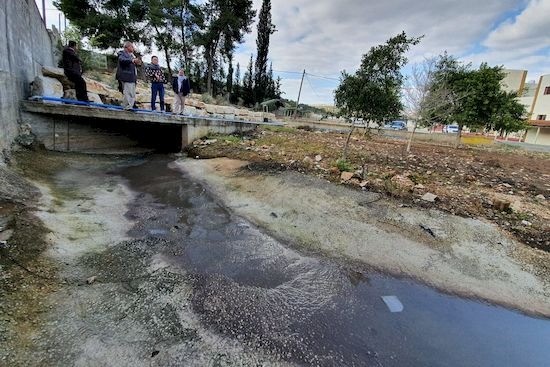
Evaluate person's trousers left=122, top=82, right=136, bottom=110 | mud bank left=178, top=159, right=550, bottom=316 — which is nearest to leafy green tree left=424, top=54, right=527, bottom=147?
mud bank left=178, top=159, right=550, bottom=316

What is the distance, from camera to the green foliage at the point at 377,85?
6.65m

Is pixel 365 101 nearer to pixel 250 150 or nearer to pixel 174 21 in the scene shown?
pixel 250 150

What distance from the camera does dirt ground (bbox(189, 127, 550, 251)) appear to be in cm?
508

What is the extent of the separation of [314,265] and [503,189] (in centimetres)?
578

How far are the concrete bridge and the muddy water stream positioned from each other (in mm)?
4677

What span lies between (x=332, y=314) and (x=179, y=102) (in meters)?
8.19

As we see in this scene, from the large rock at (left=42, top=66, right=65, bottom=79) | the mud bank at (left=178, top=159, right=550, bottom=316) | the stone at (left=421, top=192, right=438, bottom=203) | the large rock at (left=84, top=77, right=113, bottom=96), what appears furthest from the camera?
the large rock at (left=84, top=77, right=113, bottom=96)

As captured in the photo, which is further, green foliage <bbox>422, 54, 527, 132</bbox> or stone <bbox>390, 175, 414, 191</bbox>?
green foliage <bbox>422, 54, 527, 132</bbox>

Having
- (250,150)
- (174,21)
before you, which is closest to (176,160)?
(250,150)

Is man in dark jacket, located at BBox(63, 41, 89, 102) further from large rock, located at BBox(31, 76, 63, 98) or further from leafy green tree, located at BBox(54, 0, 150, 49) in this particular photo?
leafy green tree, located at BBox(54, 0, 150, 49)

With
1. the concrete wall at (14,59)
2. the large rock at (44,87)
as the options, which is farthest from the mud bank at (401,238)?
the large rock at (44,87)

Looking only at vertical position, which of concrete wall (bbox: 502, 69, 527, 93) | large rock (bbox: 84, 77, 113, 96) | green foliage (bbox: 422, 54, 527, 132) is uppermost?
concrete wall (bbox: 502, 69, 527, 93)

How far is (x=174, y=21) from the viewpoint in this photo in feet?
58.7

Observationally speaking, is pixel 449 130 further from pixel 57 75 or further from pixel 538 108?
pixel 57 75
